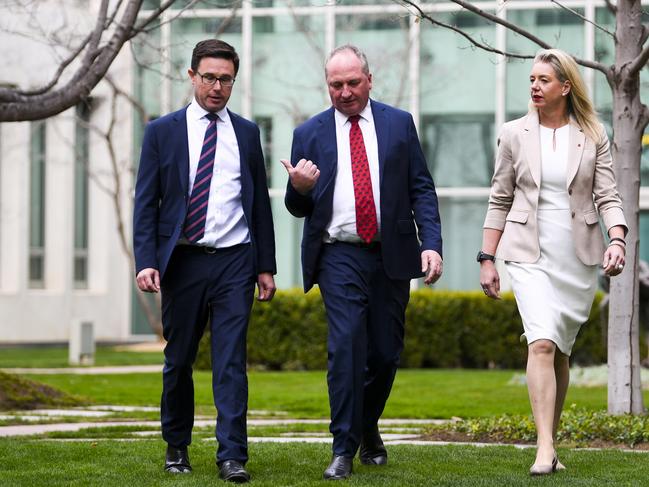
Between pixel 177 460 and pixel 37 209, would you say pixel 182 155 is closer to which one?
pixel 177 460

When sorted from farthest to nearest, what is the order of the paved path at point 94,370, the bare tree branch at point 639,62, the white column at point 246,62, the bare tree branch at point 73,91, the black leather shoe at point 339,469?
1. the white column at point 246,62
2. the paved path at point 94,370
3. the bare tree branch at point 73,91
4. the bare tree branch at point 639,62
5. the black leather shoe at point 339,469

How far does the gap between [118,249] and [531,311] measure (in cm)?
2133

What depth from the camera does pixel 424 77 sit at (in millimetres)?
21953

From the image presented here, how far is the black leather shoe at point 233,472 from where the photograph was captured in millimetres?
5969

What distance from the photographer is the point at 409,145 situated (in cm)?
660

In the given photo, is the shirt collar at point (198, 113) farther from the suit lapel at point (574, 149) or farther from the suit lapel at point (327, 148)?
the suit lapel at point (574, 149)

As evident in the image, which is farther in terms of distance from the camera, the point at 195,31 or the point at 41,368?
the point at 195,31

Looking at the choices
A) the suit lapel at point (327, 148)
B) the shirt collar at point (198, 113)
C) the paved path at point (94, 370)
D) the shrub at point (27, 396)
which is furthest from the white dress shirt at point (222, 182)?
the paved path at point (94, 370)

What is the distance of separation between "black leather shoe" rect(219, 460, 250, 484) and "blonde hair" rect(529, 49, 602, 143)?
7.36 feet

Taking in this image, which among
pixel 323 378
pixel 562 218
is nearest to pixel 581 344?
pixel 323 378

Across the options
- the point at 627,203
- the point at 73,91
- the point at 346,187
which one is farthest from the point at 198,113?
the point at 73,91

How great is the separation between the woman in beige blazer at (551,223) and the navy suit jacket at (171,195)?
3.54 feet

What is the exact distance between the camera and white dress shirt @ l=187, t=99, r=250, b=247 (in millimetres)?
6367

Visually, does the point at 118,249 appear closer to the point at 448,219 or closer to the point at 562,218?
the point at 448,219
